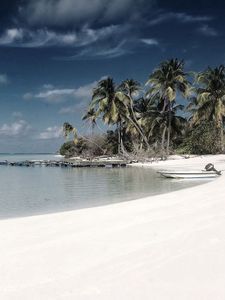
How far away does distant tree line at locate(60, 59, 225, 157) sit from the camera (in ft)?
120

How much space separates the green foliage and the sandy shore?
3038cm

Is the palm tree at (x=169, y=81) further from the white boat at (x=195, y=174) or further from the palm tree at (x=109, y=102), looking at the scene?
the white boat at (x=195, y=174)

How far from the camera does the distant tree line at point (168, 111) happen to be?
36531 mm

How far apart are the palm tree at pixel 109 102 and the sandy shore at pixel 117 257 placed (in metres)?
35.1

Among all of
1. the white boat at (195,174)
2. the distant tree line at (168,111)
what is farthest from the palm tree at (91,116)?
the white boat at (195,174)

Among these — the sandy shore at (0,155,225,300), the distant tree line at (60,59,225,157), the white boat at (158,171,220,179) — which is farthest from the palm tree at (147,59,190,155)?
the sandy shore at (0,155,225,300)

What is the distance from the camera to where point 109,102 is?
4278cm

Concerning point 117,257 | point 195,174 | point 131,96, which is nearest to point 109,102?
point 131,96

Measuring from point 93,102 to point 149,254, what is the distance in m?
39.9

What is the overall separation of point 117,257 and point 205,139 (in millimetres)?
33588

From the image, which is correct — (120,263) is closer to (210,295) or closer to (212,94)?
(210,295)

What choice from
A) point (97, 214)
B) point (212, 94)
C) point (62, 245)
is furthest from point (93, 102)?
point (62, 245)

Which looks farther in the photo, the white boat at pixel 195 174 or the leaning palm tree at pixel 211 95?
the leaning palm tree at pixel 211 95

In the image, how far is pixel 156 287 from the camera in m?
3.46
